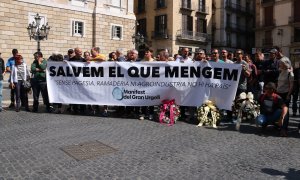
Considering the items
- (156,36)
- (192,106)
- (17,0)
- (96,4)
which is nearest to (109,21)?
(96,4)

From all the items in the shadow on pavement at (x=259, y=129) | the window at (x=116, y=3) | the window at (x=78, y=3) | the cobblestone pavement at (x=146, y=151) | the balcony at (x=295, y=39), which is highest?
the window at (x=116, y=3)

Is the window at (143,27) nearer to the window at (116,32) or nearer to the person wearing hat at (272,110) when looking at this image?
the window at (116,32)

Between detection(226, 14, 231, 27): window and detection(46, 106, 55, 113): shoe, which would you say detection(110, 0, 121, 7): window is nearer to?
detection(226, 14, 231, 27): window

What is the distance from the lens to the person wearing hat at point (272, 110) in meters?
7.98

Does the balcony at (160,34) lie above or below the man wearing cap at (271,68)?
above

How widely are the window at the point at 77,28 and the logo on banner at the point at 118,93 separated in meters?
22.3

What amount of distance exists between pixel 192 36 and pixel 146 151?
42841mm

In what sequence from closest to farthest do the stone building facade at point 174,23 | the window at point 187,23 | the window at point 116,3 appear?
the window at point 116,3
the stone building facade at point 174,23
the window at point 187,23

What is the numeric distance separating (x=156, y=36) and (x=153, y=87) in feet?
124

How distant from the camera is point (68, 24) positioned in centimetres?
3091

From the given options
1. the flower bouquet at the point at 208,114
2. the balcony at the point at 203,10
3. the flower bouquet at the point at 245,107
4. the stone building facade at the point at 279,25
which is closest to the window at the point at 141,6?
the balcony at the point at 203,10

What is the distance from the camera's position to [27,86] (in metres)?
11.2

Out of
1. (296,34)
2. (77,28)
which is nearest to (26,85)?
(77,28)

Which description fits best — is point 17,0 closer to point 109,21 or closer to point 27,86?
point 109,21
